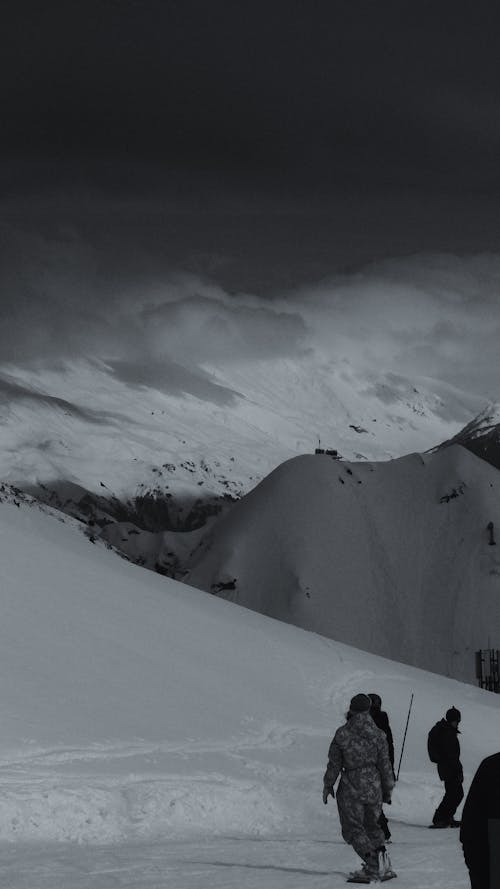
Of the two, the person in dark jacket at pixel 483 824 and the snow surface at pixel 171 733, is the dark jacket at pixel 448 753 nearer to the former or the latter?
the snow surface at pixel 171 733

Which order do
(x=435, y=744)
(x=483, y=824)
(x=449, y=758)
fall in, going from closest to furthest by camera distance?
(x=483, y=824)
(x=449, y=758)
(x=435, y=744)

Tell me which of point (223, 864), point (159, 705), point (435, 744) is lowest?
point (223, 864)

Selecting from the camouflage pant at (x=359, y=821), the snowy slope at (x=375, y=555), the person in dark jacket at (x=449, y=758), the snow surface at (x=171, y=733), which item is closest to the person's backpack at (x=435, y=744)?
the person in dark jacket at (x=449, y=758)

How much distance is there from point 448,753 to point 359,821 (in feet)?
18.3

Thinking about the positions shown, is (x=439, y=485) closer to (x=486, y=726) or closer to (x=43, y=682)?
(x=486, y=726)

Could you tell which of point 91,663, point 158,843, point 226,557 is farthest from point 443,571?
point 158,843

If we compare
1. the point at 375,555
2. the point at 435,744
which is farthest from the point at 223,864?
the point at 375,555

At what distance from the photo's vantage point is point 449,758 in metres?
16.8

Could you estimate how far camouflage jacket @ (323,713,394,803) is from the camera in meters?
11.6

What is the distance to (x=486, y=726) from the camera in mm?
31750

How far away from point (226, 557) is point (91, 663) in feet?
280

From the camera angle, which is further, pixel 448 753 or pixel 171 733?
pixel 171 733

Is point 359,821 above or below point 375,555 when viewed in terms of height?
below

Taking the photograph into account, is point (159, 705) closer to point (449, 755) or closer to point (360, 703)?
point (449, 755)
